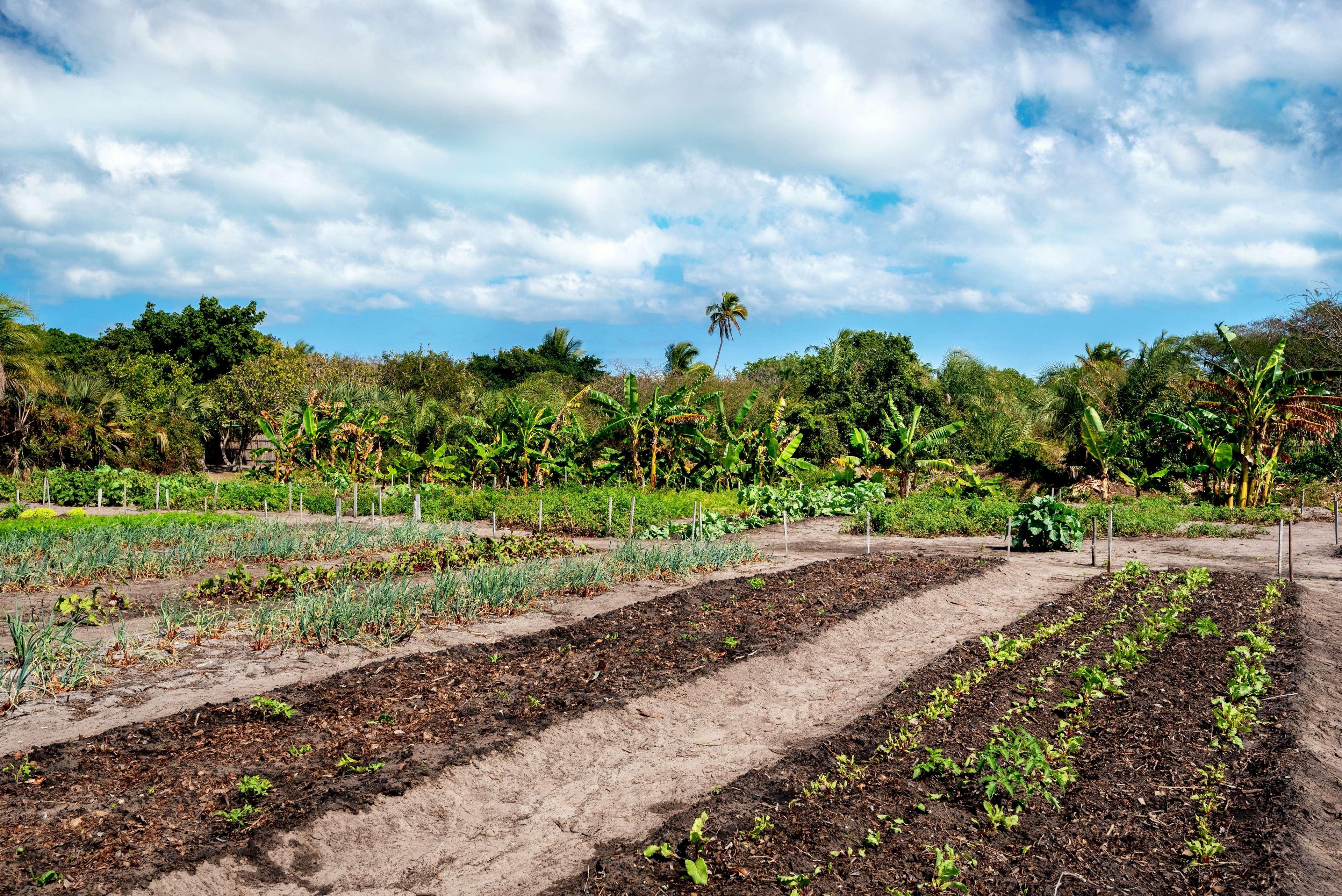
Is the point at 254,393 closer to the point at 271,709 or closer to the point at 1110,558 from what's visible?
the point at 271,709

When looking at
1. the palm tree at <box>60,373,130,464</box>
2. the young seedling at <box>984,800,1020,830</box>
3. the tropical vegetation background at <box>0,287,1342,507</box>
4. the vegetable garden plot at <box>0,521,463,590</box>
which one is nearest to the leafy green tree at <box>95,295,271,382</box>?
the tropical vegetation background at <box>0,287,1342,507</box>

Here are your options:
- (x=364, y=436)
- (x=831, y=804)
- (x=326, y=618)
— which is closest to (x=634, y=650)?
(x=326, y=618)

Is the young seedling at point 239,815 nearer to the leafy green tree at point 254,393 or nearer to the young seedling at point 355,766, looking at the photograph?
the young seedling at point 355,766

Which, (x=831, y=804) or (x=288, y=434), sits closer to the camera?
(x=831, y=804)

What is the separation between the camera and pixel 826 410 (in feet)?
95.9

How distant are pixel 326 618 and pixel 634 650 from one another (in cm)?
286

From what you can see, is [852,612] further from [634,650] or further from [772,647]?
[634,650]

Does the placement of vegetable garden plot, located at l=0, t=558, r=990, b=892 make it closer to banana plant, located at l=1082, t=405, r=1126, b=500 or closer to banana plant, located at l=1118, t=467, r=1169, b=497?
banana plant, located at l=1082, t=405, r=1126, b=500

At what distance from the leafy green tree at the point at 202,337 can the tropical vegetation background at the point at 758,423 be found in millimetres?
2991

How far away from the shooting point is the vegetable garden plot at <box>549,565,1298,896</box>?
3.86m

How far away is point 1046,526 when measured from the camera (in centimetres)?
1495

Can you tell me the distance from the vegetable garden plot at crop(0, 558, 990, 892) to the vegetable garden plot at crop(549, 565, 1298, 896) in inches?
65.7

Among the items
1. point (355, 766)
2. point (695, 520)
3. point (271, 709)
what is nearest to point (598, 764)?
point (355, 766)

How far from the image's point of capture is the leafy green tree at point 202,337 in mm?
39438
